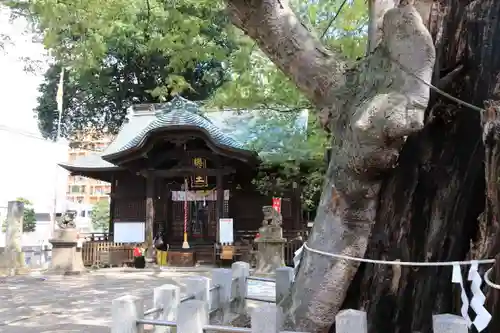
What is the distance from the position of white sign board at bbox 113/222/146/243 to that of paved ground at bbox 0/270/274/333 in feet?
4.70

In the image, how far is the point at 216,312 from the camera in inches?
220

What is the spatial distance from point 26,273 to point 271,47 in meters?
13.3

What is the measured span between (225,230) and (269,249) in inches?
100

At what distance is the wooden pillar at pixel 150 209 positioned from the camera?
15430mm

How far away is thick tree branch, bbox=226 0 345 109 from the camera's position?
417cm

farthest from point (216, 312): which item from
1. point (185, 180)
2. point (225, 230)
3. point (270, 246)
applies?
point (185, 180)

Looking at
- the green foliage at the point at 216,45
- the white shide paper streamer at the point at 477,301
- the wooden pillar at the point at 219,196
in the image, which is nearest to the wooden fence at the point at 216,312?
the white shide paper streamer at the point at 477,301

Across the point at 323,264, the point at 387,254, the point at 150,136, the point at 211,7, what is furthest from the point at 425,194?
the point at 150,136

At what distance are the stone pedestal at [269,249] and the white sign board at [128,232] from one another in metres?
4.84

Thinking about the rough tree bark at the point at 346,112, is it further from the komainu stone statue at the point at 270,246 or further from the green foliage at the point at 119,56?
the komainu stone statue at the point at 270,246

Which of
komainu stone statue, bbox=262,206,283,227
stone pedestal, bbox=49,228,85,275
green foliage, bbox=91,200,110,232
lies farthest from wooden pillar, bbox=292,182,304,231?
green foliage, bbox=91,200,110,232

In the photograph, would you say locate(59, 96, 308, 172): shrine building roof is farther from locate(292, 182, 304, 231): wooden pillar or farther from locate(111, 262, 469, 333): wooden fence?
locate(111, 262, 469, 333): wooden fence

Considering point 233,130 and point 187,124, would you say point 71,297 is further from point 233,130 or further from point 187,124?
point 233,130

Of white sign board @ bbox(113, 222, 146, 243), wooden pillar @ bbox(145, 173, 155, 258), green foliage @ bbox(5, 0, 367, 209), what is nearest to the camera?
green foliage @ bbox(5, 0, 367, 209)
